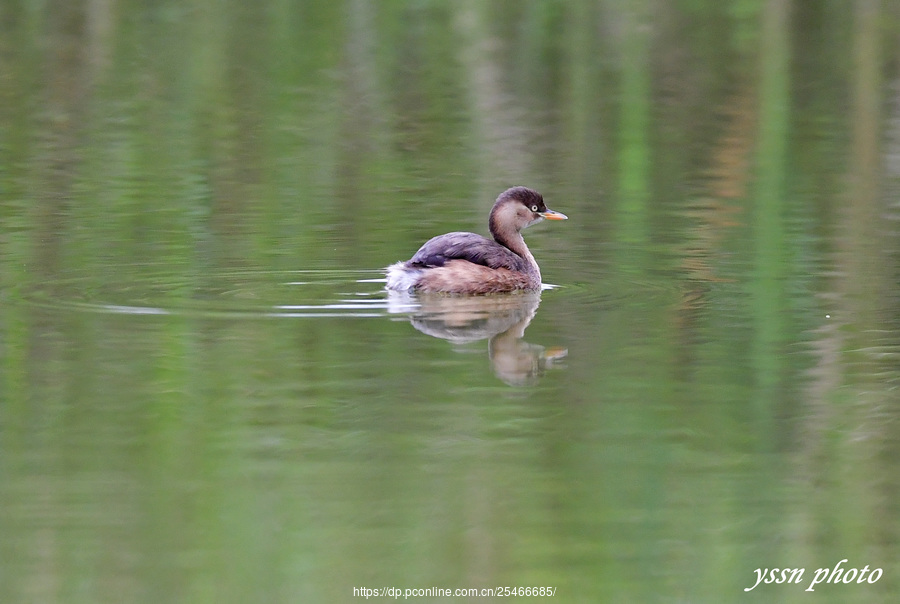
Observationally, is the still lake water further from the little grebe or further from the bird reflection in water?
the little grebe

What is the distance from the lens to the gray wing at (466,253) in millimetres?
9000

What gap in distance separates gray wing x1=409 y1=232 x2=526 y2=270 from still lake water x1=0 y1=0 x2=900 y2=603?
0.25 meters

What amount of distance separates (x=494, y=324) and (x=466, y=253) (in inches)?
34.0

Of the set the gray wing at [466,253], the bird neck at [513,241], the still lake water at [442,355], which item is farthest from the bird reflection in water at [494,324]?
the bird neck at [513,241]

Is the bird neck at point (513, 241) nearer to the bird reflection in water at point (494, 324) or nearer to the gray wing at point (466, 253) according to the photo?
the gray wing at point (466, 253)

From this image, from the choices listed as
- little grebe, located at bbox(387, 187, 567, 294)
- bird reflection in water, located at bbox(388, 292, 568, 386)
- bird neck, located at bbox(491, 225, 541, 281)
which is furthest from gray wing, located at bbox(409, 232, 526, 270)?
bird neck, located at bbox(491, 225, 541, 281)

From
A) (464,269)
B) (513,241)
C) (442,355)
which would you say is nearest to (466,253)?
(464,269)

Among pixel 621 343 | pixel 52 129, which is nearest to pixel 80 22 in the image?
pixel 52 129

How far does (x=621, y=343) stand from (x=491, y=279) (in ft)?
5.15

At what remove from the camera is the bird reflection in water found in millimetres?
7348

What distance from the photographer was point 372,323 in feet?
27.0

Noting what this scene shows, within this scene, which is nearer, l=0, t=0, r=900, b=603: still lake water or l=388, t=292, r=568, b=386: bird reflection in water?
l=0, t=0, r=900, b=603: still lake water

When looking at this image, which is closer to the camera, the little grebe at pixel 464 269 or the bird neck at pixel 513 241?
the little grebe at pixel 464 269

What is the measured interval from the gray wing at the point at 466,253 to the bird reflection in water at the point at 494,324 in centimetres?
18
